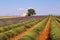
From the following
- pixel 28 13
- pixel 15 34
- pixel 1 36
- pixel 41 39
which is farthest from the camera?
pixel 28 13

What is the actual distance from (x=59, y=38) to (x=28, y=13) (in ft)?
312

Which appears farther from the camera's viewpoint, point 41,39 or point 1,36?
point 41,39

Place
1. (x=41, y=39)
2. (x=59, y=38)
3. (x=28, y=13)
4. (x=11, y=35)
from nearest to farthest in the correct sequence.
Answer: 1. (x=59, y=38)
2. (x=41, y=39)
3. (x=11, y=35)
4. (x=28, y=13)

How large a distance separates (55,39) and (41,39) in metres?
4.64

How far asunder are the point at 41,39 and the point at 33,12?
9280 centimetres

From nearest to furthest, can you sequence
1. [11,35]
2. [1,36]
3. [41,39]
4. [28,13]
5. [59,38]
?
[59,38]
[1,36]
[41,39]
[11,35]
[28,13]

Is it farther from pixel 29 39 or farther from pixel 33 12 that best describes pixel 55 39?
pixel 33 12

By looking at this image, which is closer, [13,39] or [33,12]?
[13,39]

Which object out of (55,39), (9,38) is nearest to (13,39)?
(9,38)

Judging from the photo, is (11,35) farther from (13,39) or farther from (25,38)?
(25,38)

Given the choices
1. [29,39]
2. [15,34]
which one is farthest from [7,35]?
[29,39]

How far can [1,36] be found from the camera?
1848 cm

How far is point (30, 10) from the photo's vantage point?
11194 centimetres

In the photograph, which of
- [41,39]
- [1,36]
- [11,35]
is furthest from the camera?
[11,35]
